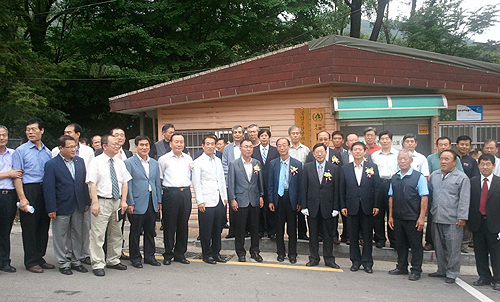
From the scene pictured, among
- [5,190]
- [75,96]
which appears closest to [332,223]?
[5,190]

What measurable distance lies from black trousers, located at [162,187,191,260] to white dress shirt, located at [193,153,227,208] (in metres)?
0.22

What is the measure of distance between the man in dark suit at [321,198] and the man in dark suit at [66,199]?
10.7 ft

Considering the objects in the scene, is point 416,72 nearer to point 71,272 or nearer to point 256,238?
point 256,238

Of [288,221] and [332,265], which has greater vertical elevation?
[288,221]

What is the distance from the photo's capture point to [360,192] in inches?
243

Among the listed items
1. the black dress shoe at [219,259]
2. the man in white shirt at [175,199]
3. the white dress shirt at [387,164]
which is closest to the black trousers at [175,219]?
the man in white shirt at [175,199]

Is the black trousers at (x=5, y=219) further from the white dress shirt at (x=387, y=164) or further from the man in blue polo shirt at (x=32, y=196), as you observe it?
the white dress shirt at (x=387, y=164)

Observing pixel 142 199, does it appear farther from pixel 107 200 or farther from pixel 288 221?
pixel 288 221

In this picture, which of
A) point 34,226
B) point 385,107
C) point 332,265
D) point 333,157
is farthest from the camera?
point 385,107

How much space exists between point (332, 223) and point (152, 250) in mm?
2790

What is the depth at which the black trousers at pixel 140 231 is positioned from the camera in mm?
6016

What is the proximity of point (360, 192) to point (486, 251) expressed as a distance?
1836mm

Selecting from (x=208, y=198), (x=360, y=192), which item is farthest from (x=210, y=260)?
(x=360, y=192)

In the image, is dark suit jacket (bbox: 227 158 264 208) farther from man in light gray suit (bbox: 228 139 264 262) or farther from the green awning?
the green awning
